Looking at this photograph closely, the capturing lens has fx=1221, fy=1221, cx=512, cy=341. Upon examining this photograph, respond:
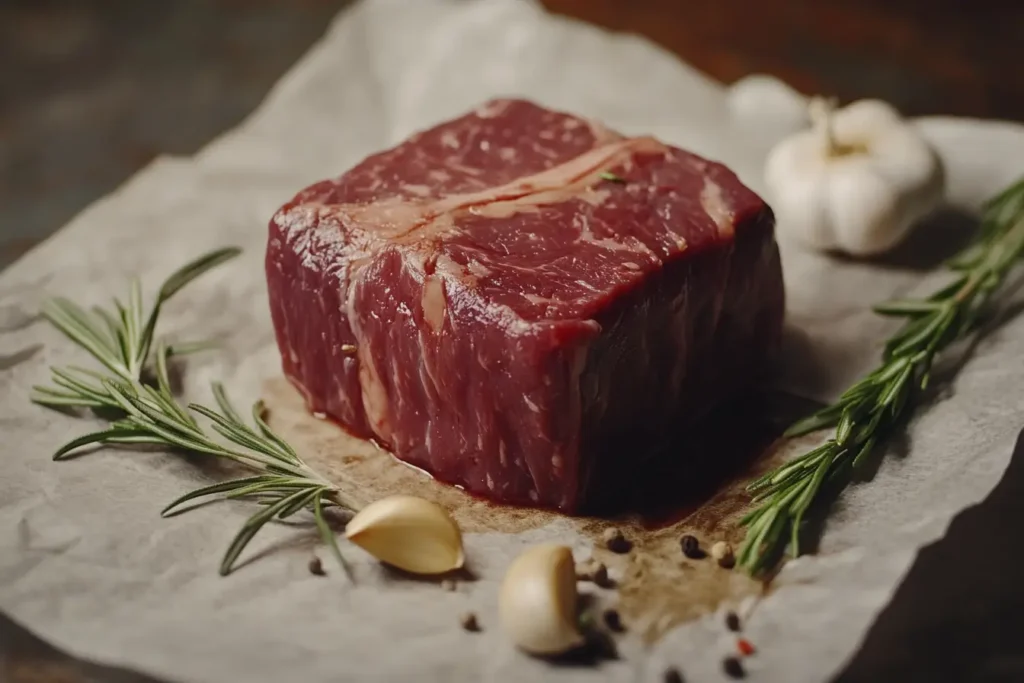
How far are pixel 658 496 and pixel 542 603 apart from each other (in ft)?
2.28

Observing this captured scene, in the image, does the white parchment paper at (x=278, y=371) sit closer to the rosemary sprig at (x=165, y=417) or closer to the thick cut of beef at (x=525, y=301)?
the rosemary sprig at (x=165, y=417)

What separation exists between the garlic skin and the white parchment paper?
0.45 ft

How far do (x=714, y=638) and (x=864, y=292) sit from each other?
5.73ft

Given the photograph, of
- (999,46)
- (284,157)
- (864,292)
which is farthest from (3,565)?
(999,46)

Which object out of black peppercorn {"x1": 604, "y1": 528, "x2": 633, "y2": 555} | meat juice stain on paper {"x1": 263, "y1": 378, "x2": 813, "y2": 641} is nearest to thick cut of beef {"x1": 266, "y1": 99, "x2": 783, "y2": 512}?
meat juice stain on paper {"x1": 263, "y1": 378, "x2": 813, "y2": 641}

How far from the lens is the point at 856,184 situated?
12.7 ft

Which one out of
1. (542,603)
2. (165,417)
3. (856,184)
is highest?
(856,184)

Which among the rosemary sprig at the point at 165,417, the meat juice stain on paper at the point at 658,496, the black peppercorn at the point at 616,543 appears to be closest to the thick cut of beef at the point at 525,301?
the meat juice stain on paper at the point at 658,496

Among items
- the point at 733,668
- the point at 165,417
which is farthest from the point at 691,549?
the point at 165,417

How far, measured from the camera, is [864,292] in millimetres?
3941

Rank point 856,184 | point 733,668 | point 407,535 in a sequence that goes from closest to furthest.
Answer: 1. point 733,668
2. point 407,535
3. point 856,184

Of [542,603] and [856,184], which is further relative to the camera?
[856,184]

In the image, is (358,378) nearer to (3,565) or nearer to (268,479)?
(268,479)

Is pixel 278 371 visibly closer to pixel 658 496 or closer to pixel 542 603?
pixel 658 496
